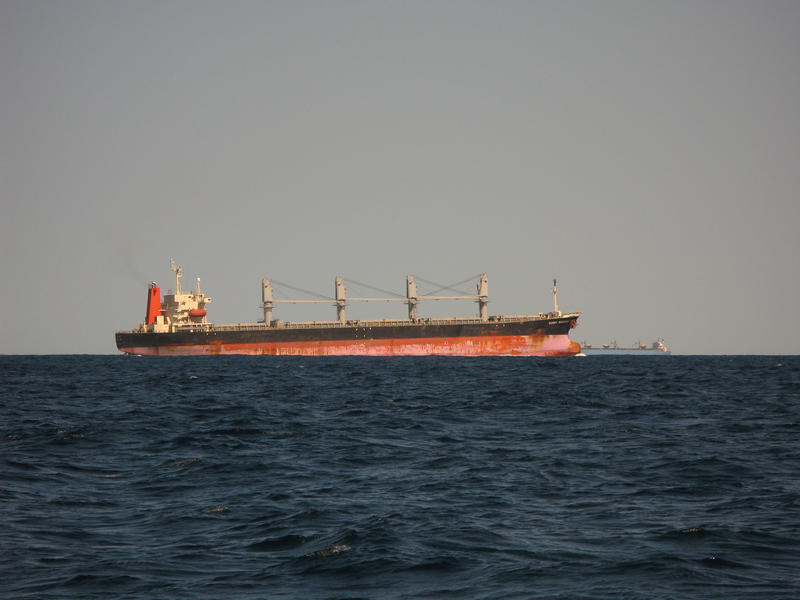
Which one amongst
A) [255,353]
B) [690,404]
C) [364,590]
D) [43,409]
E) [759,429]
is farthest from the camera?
[255,353]

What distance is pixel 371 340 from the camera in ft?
344

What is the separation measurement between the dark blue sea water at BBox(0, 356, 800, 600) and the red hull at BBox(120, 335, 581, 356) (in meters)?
73.8

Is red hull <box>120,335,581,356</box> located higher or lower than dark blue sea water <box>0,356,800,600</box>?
higher

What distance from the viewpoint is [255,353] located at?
10581 cm

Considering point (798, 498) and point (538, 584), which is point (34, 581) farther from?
point (798, 498)

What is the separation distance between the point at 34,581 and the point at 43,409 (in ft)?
71.7

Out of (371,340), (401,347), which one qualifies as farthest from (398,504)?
(371,340)

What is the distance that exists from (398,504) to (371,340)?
299 ft

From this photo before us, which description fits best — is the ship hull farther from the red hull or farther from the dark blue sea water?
the dark blue sea water

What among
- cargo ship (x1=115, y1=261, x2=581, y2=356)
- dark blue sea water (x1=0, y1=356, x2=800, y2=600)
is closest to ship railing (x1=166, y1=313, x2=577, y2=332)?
cargo ship (x1=115, y1=261, x2=581, y2=356)

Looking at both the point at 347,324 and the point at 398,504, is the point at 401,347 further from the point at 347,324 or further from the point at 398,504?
the point at 398,504

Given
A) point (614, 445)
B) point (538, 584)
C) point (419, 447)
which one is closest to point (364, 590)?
point (538, 584)

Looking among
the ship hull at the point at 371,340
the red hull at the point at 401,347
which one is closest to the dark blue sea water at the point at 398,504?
the ship hull at the point at 371,340

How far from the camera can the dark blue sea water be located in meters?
9.98
